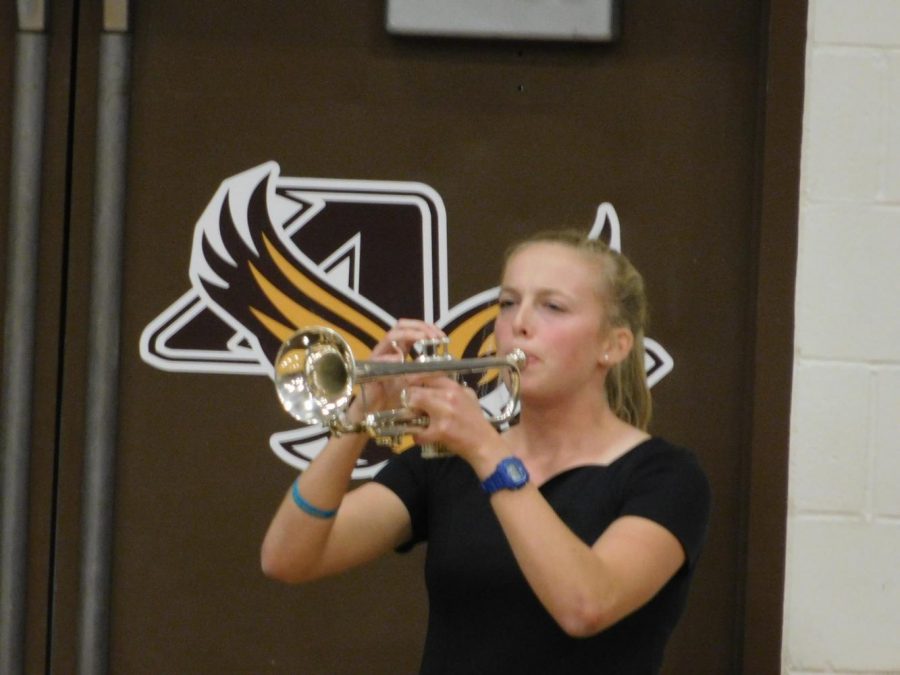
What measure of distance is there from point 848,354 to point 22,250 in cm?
150

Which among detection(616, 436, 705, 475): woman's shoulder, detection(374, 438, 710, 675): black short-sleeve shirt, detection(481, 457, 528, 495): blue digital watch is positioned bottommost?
detection(374, 438, 710, 675): black short-sleeve shirt

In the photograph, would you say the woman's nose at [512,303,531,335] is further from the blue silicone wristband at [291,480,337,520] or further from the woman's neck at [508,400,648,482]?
the blue silicone wristband at [291,480,337,520]

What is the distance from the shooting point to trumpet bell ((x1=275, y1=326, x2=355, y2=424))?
1.63m

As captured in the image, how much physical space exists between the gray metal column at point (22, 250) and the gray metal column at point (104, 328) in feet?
0.36

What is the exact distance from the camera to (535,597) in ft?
5.20

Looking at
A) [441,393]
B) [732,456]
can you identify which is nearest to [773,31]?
[732,456]

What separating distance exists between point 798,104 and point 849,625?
928 mm

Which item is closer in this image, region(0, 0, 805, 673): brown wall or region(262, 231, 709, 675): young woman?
region(262, 231, 709, 675): young woman

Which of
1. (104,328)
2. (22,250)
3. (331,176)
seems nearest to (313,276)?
(331,176)

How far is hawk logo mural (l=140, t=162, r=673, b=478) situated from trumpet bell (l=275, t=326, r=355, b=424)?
Answer: 0.66m

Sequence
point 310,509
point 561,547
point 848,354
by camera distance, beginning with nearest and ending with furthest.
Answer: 1. point 561,547
2. point 310,509
3. point 848,354

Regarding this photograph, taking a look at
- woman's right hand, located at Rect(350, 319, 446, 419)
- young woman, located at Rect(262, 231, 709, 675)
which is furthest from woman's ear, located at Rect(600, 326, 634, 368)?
woman's right hand, located at Rect(350, 319, 446, 419)

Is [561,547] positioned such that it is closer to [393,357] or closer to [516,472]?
[516,472]

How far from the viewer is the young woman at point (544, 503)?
4.93 ft
